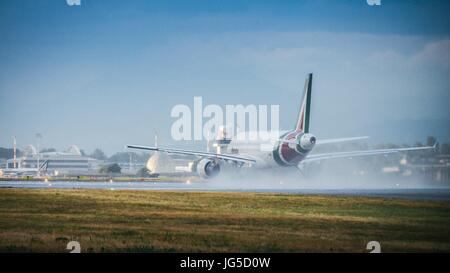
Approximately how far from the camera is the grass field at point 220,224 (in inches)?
1082

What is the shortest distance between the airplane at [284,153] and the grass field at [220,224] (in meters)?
30.2

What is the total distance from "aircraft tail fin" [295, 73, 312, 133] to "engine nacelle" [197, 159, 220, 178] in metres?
10.5

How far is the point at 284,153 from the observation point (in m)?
83.9

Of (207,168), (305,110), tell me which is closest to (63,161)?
(207,168)

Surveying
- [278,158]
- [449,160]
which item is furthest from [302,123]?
[449,160]

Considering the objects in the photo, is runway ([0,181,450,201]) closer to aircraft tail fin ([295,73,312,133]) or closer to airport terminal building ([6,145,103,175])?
aircraft tail fin ([295,73,312,133])

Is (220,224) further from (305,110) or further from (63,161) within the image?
(63,161)

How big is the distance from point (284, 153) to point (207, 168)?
9.18 metres

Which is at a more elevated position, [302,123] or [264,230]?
[302,123]

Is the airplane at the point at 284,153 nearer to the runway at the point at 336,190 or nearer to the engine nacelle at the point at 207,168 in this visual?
the engine nacelle at the point at 207,168

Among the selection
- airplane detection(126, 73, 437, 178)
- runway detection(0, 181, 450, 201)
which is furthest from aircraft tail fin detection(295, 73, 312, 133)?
runway detection(0, 181, 450, 201)
